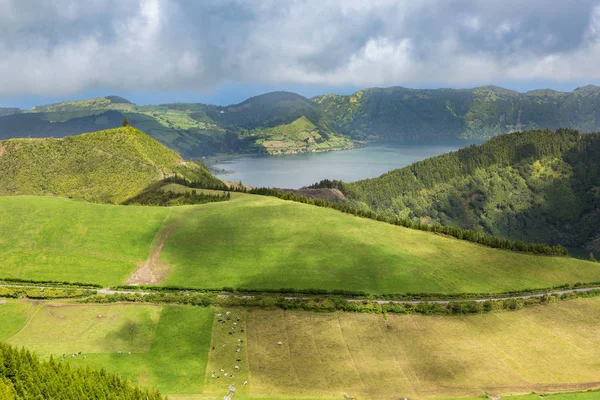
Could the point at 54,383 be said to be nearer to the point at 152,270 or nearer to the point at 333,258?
the point at 152,270

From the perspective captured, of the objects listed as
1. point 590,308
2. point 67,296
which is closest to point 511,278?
point 590,308

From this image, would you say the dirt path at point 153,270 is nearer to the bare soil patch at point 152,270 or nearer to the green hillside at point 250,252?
the bare soil patch at point 152,270

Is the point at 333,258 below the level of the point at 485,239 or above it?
above

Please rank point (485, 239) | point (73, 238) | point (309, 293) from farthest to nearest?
point (485, 239) → point (73, 238) → point (309, 293)

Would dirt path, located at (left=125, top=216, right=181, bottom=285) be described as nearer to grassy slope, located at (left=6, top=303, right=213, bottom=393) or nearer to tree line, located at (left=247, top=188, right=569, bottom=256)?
grassy slope, located at (left=6, top=303, right=213, bottom=393)

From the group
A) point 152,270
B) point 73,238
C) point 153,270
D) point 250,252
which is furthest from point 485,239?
point 73,238

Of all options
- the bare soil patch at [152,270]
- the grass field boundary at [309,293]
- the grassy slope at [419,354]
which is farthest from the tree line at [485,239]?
the bare soil patch at [152,270]

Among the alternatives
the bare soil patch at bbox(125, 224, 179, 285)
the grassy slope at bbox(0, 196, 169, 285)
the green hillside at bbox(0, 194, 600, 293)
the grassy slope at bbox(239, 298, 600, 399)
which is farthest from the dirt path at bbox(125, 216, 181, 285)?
the grassy slope at bbox(239, 298, 600, 399)
